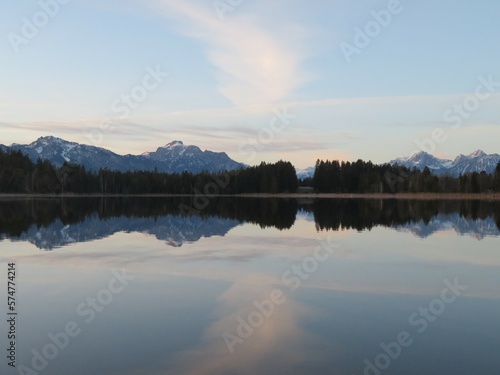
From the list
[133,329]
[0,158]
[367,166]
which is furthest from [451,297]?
[367,166]

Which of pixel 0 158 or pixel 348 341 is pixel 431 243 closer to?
pixel 348 341

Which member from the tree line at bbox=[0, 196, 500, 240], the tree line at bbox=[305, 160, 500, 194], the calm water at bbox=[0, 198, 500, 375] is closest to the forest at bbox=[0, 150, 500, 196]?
the tree line at bbox=[305, 160, 500, 194]

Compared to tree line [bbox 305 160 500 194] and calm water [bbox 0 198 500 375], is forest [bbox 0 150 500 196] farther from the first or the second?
calm water [bbox 0 198 500 375]

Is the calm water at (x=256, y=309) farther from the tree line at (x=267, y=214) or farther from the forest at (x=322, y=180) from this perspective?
the forest at (x=322, y=180)

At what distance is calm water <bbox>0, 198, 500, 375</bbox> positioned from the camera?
1054 cm

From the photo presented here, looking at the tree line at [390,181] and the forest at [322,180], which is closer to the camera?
the forest at [322,180]

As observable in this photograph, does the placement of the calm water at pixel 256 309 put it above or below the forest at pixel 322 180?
below

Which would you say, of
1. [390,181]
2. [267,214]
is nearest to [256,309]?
[267,214]

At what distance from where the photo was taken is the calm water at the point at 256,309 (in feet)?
34.6

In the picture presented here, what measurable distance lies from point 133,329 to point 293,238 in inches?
917

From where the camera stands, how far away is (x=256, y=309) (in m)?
14.8

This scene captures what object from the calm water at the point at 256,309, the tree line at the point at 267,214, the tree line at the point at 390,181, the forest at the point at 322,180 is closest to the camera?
the calm water at the point at 256,309

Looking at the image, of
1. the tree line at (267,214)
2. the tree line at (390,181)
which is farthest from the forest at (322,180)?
the tree line at (267,214)

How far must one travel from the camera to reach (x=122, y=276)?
20125 mm
